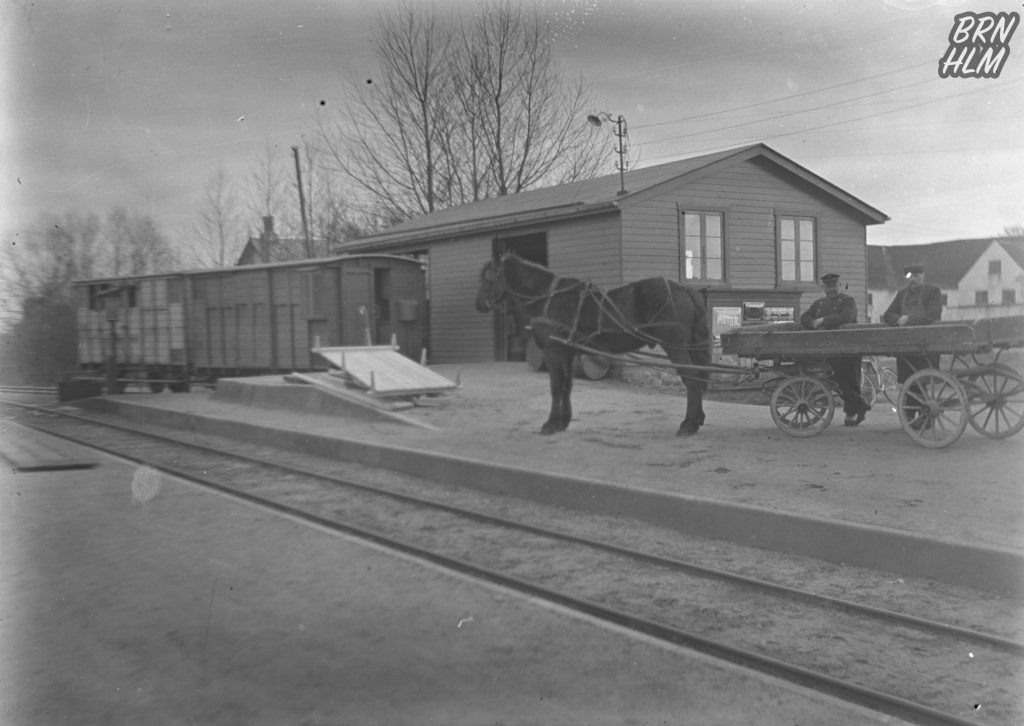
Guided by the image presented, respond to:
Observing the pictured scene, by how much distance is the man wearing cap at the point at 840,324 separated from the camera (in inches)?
360

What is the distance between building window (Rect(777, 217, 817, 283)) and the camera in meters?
19.0

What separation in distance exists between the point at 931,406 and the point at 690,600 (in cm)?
441

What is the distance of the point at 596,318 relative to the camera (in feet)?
33.7

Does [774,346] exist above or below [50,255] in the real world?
below

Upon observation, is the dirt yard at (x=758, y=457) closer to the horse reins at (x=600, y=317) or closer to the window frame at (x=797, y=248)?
the horse reins at (x=600, y=317)

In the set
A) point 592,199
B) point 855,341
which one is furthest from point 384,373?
point 855,341

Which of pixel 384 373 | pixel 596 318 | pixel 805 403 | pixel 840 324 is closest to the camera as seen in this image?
pixel 840 324

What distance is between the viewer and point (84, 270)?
9680 mm

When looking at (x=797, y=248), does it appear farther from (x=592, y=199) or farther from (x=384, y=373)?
(x=384, y=373)

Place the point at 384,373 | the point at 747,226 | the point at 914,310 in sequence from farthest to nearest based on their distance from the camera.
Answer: the point at 747,226
the point at 384,373
the point at 914,310

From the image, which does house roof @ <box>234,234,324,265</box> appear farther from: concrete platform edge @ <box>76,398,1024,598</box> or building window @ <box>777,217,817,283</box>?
building window @ <box>777,217,817,283</box>

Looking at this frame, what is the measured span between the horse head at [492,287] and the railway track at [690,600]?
9.22 ft

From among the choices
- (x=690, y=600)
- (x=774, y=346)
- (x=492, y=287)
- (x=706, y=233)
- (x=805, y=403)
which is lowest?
(x=690, y=600)

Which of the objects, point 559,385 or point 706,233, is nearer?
point 559,385
